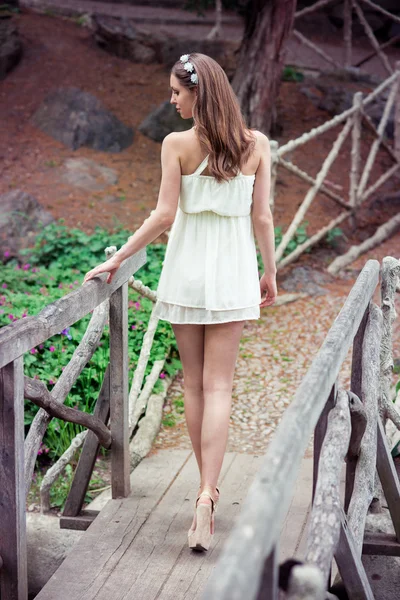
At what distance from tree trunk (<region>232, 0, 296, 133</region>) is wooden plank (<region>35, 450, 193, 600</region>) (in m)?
5.27

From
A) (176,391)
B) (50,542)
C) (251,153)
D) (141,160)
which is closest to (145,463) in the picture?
(50,542)

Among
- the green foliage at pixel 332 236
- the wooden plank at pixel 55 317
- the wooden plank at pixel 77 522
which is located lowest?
the green foliage at pixel 332 236

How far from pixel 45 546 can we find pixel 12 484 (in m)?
1.37

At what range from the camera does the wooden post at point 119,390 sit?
10.5 feet

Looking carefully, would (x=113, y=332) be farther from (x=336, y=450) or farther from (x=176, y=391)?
(x=176, y=391)

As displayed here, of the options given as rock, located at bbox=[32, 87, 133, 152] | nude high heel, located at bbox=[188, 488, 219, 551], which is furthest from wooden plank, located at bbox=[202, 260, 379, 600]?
rock, located at bbox=[32, 87, 133, 152]

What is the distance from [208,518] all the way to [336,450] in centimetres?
97

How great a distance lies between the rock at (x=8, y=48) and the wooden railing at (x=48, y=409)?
25.6 ft

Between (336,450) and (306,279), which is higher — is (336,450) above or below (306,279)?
above

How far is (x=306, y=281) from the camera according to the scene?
691 cm

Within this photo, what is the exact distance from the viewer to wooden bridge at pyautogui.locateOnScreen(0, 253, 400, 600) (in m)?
1.39

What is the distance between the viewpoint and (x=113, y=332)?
3191mm

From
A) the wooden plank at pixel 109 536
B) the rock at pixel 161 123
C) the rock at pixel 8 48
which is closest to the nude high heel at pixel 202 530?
the wooden plank at pixel 109 536

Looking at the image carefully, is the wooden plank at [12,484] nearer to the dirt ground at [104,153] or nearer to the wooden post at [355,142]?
the dirt ground at [104,153]
